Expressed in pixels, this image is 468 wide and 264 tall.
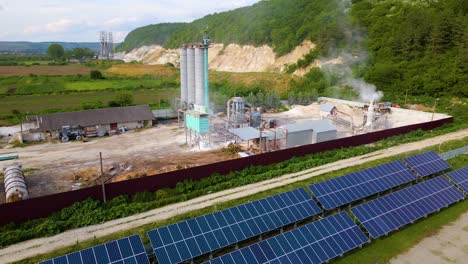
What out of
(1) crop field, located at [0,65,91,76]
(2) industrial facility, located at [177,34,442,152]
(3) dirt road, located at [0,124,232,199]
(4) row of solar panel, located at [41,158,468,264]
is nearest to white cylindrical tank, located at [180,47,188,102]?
(2) industrial facility, located at [177,34,442,152]

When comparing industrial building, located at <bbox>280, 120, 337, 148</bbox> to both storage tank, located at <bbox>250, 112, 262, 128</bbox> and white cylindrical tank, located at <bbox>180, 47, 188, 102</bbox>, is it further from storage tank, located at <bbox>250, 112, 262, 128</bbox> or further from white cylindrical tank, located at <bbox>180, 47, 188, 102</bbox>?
white cylindrical tank, located at <bbox>180, 47, 188, 102</bbox>

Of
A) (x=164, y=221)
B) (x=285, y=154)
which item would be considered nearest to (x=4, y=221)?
(x=164, y=221)

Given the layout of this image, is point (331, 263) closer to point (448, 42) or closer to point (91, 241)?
point (91, 241)

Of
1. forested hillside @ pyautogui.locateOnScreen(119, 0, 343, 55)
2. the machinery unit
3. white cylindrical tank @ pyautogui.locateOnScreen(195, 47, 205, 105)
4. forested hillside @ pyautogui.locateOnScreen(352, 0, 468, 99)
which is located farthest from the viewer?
forested hillside @ pyautogui.locateOnScreen(119, 0, 343, 55)

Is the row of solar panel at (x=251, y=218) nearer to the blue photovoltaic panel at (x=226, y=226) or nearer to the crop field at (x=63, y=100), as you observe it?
the blue photovoltaic panel at (x=226, y=226)

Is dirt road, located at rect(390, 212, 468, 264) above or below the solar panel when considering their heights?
below
